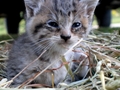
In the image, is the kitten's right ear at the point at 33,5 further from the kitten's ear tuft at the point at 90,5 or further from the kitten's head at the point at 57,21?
the kitten's ear tuft at the point at 90,5

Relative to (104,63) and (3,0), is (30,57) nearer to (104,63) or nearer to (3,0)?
(104,63)

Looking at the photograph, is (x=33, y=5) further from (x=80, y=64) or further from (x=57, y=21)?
(x=80, y=64)

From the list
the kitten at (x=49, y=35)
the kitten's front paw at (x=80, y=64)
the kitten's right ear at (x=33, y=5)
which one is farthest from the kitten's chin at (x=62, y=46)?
the kitten's right ear at (x=33, y=5)

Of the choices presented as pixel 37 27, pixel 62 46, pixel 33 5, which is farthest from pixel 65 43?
pixel 33 5

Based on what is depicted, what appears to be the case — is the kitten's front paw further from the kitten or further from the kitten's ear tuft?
the kitten's ear tuft

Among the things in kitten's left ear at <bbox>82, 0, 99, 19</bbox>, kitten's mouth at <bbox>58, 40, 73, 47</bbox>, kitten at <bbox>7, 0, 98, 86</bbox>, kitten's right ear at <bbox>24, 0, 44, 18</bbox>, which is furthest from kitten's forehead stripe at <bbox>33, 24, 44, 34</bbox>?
kitten's left ear at <bbox>82, 0, 99, 19</bbox>

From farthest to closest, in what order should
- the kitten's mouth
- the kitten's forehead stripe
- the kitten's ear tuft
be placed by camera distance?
the kitten's ear tuft → the kitten's forehead stripe → the kitten's mouth

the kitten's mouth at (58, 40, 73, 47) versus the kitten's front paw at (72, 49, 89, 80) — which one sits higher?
the kitten's mouth at (58, 40, 73, 47)
